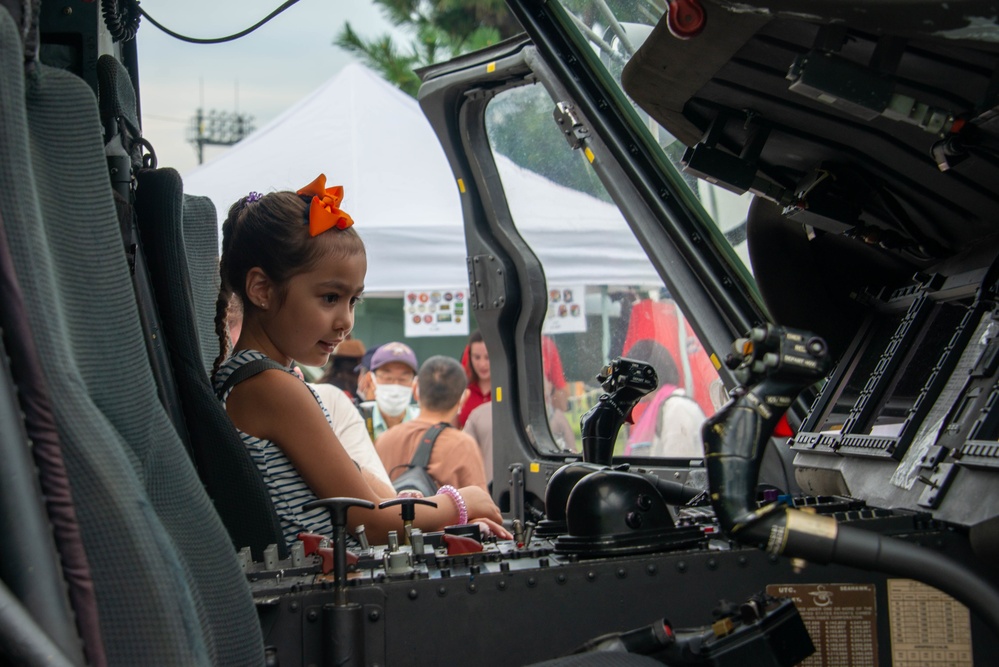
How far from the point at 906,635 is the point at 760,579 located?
25 centimetres

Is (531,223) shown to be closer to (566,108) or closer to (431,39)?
(566,108)

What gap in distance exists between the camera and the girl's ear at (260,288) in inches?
87.9

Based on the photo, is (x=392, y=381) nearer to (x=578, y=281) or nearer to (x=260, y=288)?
(x=578, y=281)

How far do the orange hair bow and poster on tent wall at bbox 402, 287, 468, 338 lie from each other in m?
4.77

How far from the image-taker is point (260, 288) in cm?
224

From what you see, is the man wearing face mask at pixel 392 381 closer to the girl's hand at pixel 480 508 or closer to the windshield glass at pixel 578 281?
the windshield glass at pixel 578 281

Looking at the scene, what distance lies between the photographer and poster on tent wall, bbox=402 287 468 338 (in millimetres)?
7168

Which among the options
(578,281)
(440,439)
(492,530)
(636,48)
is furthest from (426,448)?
(492,530)

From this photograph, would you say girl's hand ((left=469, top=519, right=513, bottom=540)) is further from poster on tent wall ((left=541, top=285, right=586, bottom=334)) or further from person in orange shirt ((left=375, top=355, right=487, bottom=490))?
person in orange shirt ((left=375, top=355, right=487, bottom=490))

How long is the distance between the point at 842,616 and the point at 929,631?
0.46 ft

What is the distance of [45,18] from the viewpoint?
1.64m

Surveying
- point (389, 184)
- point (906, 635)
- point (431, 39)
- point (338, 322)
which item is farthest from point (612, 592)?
point (431, 39)

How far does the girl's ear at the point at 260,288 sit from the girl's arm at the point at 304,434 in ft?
0.82

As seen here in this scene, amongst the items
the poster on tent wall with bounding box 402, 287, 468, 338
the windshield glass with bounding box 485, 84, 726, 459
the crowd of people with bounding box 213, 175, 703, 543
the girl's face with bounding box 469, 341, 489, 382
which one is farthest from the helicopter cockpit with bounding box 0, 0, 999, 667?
the poster on tent wall with bounding box 402, 287, 468, 338
